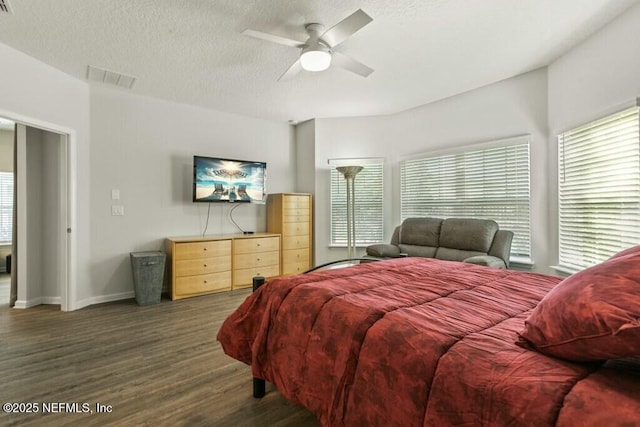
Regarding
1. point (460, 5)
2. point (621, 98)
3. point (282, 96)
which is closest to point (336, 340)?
point (460, 5)

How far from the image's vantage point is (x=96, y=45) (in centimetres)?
273

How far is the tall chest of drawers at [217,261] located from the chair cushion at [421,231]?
6.36ft

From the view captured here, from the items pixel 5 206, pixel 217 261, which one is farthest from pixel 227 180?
pixel 5 206

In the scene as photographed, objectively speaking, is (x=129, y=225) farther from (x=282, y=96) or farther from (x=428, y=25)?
(x=428, y=25)

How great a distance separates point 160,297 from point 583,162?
4864 millimetres

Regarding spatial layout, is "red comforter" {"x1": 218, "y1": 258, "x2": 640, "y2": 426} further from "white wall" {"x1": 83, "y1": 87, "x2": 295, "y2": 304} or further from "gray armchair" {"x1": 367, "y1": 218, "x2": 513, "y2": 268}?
"white wall" {"x1": 83, "y1": 87, "x2": 295, "y2": 304}

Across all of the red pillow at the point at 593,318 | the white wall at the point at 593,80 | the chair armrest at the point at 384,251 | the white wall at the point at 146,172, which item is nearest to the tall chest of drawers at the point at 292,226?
the white wall at the point at 146,172

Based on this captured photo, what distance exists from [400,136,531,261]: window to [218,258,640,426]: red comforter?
199 cm

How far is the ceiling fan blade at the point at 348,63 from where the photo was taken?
256 cm

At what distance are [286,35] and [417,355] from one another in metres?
2.57

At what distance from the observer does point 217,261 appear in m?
4.07

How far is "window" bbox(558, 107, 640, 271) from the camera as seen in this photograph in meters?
2.39

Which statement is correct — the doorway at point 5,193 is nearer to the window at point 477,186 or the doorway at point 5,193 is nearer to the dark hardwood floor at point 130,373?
the dark hardwood floor at point 130,373

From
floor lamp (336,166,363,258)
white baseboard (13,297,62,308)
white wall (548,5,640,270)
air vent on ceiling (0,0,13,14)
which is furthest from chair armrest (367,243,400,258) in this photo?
air vent on ceiling (0,0,13,14)
